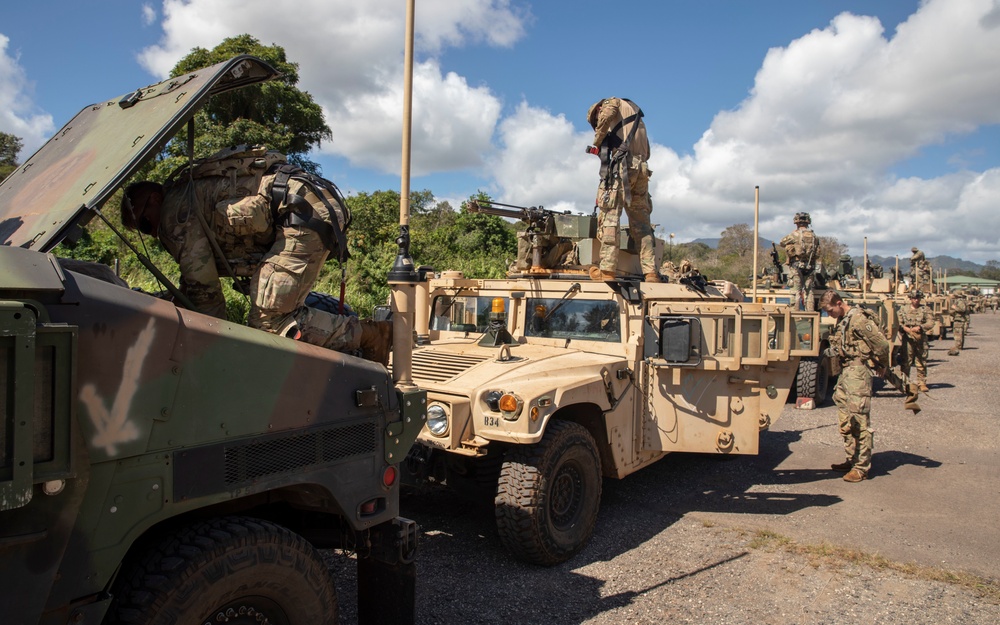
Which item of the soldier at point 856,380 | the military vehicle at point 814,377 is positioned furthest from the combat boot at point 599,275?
the military vehicle at point 814,377

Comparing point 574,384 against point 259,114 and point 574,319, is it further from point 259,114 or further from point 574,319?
point 259,114

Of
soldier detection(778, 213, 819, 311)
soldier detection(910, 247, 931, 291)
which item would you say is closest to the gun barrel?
soldier detection(778, 213, 819, 311)

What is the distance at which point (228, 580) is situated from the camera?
2236mm

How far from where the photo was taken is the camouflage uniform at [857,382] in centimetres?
658

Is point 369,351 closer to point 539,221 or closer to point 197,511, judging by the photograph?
point 197,511

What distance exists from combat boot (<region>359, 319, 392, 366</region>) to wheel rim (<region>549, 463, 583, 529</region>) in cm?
154

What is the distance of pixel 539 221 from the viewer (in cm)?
693

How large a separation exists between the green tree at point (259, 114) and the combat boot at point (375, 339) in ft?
40.6

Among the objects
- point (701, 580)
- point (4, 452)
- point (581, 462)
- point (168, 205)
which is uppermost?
point (168, 205)

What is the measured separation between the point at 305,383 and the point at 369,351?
0.97m

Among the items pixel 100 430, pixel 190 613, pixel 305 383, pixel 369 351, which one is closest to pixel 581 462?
pixel 369 351

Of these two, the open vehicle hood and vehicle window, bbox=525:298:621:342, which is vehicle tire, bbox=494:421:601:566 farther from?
the open vehicle hood

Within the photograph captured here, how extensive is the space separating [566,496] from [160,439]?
3.03 metres

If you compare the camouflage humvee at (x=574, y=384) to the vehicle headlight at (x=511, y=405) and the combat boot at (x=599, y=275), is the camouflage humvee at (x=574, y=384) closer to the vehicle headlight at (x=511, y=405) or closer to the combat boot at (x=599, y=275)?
the vehicle headlight at (x=511, y=405)
